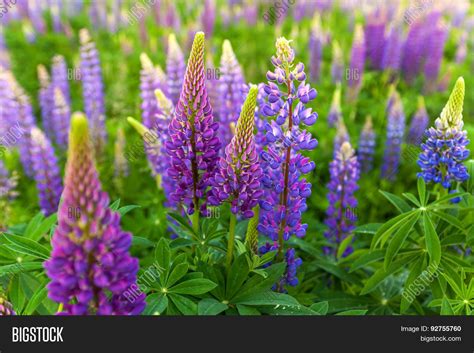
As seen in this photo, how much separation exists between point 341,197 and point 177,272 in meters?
1.47

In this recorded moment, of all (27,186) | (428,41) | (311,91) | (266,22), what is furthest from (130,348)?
(266,22)

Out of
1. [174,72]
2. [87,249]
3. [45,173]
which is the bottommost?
[87,249]

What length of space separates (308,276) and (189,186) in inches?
37.3

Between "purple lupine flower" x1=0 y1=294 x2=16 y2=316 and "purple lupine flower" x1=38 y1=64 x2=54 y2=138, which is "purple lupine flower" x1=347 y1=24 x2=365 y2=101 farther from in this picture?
"purple lupine flower" x1=0 y1=294 x2=16 y2=316

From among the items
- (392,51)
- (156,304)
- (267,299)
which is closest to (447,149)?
(267,299)

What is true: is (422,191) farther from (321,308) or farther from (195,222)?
(195,222)

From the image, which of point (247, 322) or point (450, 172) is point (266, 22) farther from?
point (247, 322)

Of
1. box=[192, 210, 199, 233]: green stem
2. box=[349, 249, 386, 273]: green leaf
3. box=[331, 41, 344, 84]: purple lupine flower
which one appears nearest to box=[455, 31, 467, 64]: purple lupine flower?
box=[331, 41, 344, 84]: purple lupine flower

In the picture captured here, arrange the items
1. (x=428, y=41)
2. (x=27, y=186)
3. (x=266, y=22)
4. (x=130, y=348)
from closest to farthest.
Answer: (x=130, y=348) → (x=27, y=186) → (x=428, y=41) → (x=266, y=22)

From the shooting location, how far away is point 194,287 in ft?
6.75

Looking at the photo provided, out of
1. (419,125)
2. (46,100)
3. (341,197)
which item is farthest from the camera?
(46,100)

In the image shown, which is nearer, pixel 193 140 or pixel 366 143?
pixel 193 140

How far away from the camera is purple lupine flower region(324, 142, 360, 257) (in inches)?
125

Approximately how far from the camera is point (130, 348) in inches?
72.4
